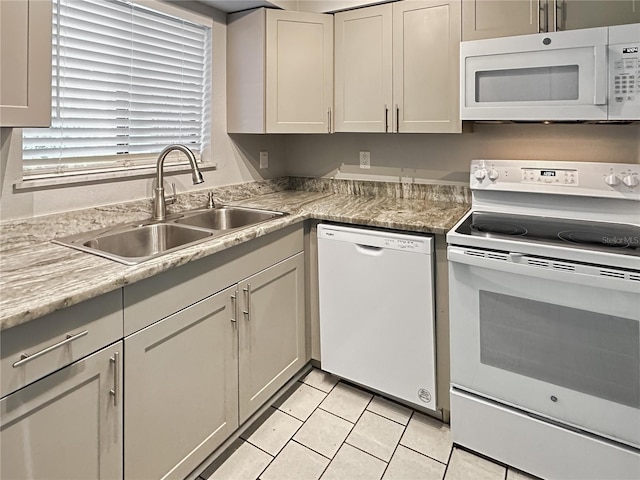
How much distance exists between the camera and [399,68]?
2.19 meters

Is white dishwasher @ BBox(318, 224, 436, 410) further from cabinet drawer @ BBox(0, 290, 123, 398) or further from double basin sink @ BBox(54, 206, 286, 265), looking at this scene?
cabinet drawer @ BBox(0, 290, 123, 398)

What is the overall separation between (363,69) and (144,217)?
142 centimetres

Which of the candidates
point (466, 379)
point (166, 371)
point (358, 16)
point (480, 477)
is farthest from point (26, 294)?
point (358, 16)

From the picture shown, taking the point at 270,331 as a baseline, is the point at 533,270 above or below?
above

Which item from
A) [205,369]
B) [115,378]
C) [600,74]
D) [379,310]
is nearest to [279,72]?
[379,310]

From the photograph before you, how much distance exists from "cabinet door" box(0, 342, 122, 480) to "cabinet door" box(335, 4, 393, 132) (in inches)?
68.0

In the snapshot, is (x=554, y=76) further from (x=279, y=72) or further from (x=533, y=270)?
(x=279, y=72)

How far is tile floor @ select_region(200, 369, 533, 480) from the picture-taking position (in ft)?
5.43

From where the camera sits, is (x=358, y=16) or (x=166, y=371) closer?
(x=166, y=371)

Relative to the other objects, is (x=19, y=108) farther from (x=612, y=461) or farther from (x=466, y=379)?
(x=612, y=461)

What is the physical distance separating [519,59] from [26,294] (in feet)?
6.42

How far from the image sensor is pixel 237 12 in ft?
7.68

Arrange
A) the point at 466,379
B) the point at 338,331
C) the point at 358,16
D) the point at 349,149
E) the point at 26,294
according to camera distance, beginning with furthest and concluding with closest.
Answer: the point at 349,149 < the point at 358,16 < the point at 338,331 < the point at 466,379 < the point at 26,294

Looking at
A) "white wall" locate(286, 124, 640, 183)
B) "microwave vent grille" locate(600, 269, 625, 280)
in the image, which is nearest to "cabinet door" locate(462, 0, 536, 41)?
"white wall" locate(286, 124, 640, 183)
